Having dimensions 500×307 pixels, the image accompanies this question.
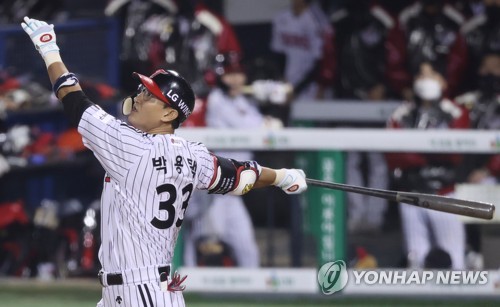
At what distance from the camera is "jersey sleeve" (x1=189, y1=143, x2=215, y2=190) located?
227 inches

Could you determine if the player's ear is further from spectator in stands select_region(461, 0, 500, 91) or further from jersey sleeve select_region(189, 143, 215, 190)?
spectator in stands select_region(461, 0, 500, 91)

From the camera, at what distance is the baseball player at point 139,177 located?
557 centimetres

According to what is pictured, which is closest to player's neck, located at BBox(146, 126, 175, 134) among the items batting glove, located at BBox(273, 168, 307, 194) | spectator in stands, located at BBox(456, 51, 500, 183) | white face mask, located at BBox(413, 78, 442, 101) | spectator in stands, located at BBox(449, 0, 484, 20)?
batting glove, located at BBox(273, 168, 307, 194)

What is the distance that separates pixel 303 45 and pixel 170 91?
638 cm

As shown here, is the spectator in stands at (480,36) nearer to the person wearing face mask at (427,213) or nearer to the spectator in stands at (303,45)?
the spectator in stands at (303,45)

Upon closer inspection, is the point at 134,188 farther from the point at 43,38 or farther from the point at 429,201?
the point at 429,201

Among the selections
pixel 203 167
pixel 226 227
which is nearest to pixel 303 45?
pixel 226 227

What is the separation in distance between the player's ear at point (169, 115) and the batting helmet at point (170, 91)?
0.02 meters

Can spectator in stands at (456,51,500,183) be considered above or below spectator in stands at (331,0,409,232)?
below

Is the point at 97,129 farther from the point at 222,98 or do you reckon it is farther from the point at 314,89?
the point at 314,89

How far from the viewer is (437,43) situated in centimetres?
1130

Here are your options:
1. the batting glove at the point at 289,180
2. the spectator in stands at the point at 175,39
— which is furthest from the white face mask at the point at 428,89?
the batting glove at the point at 289,180

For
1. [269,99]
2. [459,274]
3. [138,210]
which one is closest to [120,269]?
[138,210]

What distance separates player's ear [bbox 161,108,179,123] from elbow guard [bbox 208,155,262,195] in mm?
316
